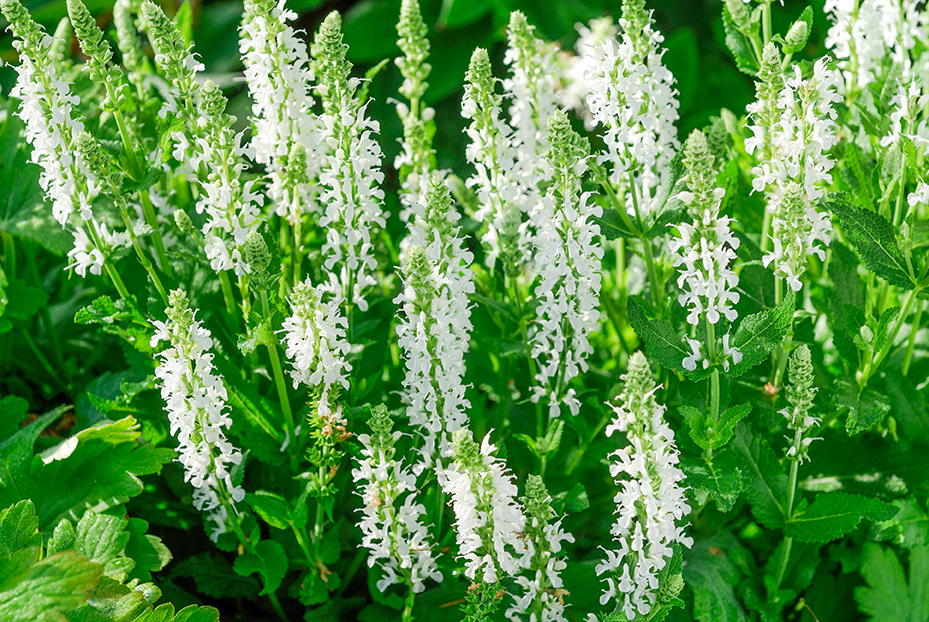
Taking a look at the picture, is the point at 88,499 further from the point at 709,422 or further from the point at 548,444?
the point at 709,422

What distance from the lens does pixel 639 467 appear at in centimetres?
119

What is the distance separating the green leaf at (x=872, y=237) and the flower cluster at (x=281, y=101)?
85cm

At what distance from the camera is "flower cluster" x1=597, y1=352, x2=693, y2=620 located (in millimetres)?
1146

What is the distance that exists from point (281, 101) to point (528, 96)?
47 cm

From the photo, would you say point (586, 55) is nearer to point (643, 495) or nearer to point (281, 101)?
point (281, 101)

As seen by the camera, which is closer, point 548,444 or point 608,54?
point 608,54

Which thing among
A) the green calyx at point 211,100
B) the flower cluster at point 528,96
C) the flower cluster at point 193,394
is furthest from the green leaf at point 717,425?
the green calyx at point 211,100

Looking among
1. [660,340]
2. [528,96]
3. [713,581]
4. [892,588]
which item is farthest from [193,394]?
[892,588]

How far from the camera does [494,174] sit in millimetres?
1521

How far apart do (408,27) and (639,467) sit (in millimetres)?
873

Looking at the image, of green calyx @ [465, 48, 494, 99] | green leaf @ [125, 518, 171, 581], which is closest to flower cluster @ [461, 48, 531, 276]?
green calyx @ [465, 48, 494, 99]

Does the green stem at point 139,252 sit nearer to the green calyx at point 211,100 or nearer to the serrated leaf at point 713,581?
the green calyx at point 211,100

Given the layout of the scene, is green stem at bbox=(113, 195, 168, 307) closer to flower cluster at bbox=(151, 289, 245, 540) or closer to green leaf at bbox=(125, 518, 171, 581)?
flower cluster at bbox=(151, 289, 245, 540)

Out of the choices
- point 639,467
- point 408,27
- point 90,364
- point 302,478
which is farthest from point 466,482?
point 90,364
